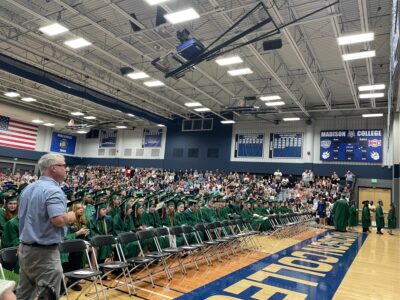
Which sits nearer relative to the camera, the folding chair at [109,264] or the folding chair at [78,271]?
the folding chair at [78,271]

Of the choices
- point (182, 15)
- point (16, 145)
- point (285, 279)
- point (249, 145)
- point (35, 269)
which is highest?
point (182, 15)

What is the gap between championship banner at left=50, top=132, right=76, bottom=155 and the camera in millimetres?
29578

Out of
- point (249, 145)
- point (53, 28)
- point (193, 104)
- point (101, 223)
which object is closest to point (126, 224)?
point (101, 223)

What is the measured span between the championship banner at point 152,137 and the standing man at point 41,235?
82.9ft

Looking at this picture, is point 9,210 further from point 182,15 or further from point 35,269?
point 182,15

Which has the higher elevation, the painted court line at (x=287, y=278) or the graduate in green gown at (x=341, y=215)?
the graduate in green gown at (x=341, y=215)

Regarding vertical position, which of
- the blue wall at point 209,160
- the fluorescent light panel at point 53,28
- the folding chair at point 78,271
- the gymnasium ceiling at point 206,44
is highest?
the gymnasium ceiling at point 206,44

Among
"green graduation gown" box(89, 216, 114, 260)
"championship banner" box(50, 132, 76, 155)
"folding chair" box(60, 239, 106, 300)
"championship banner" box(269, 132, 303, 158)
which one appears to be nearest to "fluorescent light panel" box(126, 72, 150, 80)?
"green graduation gown" box(89, 216, 114, 260)

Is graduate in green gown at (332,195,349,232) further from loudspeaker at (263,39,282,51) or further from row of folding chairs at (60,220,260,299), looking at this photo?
loudspeaker at (263,39,282,51)

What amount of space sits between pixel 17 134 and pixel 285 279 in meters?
26.7

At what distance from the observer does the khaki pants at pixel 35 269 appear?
8.70 feet

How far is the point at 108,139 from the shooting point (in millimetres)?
30953

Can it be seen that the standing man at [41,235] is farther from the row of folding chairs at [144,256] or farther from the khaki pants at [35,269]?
the row of folding chairs at [144,256]

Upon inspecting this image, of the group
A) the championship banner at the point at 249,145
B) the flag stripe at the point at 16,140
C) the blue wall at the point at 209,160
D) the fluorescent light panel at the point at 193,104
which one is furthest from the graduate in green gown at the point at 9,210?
the flag stripe at the point at 16,140
